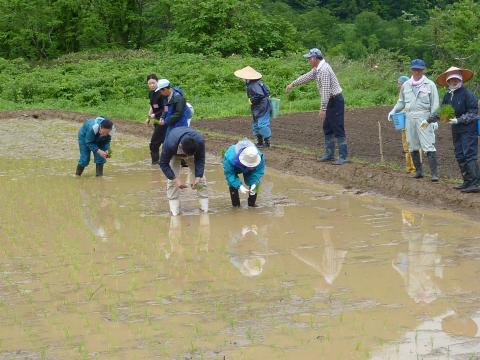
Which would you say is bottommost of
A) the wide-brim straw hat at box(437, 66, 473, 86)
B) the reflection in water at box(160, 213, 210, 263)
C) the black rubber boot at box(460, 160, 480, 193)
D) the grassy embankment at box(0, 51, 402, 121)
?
the grassy embankment at box(0, 51, 402, 121)

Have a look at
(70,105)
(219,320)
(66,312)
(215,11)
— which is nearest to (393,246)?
(219,320)

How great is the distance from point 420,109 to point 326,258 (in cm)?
384

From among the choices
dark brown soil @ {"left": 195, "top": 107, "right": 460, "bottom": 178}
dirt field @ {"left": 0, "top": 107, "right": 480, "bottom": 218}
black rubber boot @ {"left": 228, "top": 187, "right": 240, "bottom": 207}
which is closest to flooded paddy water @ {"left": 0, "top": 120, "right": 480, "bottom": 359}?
black rubber boot @ {"left": 228, "top": 187, "right": 240, "bottom": 207}

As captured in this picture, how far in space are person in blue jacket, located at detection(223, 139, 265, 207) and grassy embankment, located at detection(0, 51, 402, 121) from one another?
1255cm

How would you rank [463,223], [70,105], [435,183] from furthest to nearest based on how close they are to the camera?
[70,105] < [435,183] < [463,223]

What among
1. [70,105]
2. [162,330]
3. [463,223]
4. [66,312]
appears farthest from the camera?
[70,105]

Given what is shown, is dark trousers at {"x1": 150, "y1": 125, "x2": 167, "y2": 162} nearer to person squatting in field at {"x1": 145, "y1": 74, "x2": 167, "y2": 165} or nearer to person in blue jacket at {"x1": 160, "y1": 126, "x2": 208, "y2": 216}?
person squatting in field at {"x1": 145, "y1": 74, "x2": 167, "y2": 165}

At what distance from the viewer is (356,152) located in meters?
15.2

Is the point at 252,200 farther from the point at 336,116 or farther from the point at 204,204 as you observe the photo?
the point at 336,116

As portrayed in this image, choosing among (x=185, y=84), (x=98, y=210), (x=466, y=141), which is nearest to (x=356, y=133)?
(x=466, y=141)

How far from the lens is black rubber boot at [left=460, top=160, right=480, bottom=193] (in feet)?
35.3

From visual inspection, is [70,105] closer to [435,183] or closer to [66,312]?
[435,183]

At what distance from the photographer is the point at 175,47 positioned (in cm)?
3903

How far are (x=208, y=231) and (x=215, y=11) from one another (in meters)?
29.9
